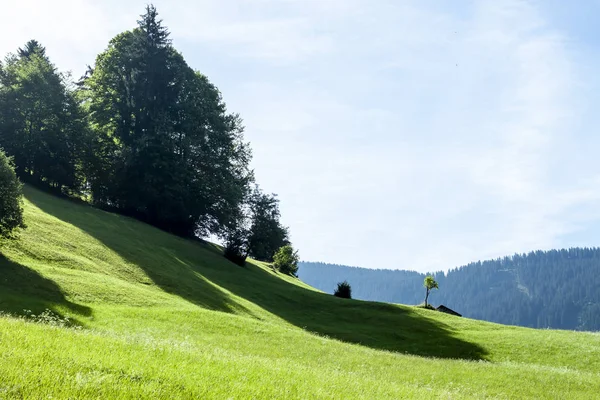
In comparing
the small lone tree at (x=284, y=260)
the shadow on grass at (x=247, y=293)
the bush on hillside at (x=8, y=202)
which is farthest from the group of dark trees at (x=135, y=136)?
the bush on hillside at (x=8, y=202)

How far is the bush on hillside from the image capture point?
115ft

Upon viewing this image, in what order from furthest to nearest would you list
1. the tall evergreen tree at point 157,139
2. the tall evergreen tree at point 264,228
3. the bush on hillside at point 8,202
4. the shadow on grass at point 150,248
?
the tall evergreen tree at point 264,228 < the tall evergreen tree at point 157,139 < the shadow on grass at point 150,248 < the bush on hillside at point 8,202

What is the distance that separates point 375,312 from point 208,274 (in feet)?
66.4

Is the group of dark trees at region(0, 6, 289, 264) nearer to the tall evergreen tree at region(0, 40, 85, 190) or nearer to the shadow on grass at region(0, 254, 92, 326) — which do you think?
the tall evergreen tree at region(0, 40, 85, 190)

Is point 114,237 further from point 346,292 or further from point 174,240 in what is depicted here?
point 346,292

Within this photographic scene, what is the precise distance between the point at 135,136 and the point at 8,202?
38578 mm

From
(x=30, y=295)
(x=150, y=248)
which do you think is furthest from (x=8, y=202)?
(x=150, y=248)

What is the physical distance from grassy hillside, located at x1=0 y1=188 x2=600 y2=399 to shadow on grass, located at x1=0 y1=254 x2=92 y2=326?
143 millimetres

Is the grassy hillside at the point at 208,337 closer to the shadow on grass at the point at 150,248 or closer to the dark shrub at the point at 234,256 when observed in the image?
the shadow on grass at the point at 150,248

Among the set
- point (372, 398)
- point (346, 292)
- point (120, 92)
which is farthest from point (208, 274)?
point (372, 398)

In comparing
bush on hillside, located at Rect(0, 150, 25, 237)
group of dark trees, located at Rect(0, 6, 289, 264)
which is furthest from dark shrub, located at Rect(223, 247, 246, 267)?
bush on hillside, located at Rect(0, 150, 25, 237)

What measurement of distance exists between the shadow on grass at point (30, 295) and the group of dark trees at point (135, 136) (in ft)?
119

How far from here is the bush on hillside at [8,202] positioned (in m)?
35.1

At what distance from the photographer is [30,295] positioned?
97.7ft
